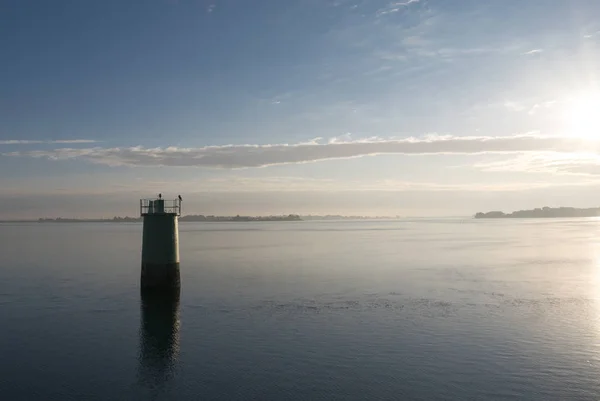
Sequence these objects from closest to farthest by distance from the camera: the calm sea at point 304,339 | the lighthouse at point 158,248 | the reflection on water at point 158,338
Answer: the calm sea at point 304,339 → the reflection on water at point 158,338 → the lighthouse at point 158,248

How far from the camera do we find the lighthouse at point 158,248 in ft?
131

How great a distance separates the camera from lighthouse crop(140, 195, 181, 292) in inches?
1572

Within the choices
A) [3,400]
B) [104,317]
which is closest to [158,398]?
[3,400]

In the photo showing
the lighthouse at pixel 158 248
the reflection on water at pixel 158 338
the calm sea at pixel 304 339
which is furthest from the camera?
the lighthouse at pixel 158 248

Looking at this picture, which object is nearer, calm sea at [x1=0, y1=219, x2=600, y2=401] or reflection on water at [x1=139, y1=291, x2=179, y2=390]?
calm sea at [x1=0, y1=219, x2=600, y2=401]

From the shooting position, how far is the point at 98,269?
64.0 meters

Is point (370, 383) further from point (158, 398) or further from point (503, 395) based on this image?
point (158, 398)

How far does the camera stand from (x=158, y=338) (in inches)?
1153

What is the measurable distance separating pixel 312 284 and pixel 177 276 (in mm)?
14438

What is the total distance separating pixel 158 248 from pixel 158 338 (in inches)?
470

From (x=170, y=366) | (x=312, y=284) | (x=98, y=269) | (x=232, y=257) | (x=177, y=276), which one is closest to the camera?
(x=170, y=366)

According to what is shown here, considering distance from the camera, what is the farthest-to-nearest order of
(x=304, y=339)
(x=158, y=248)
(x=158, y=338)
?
1. (x=158, y=248)
2. (x=158, y=338)
3. (x=304, y=339)

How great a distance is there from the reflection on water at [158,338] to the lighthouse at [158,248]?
1.01 metres

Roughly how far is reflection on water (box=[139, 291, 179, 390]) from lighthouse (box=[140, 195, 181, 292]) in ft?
3.30
